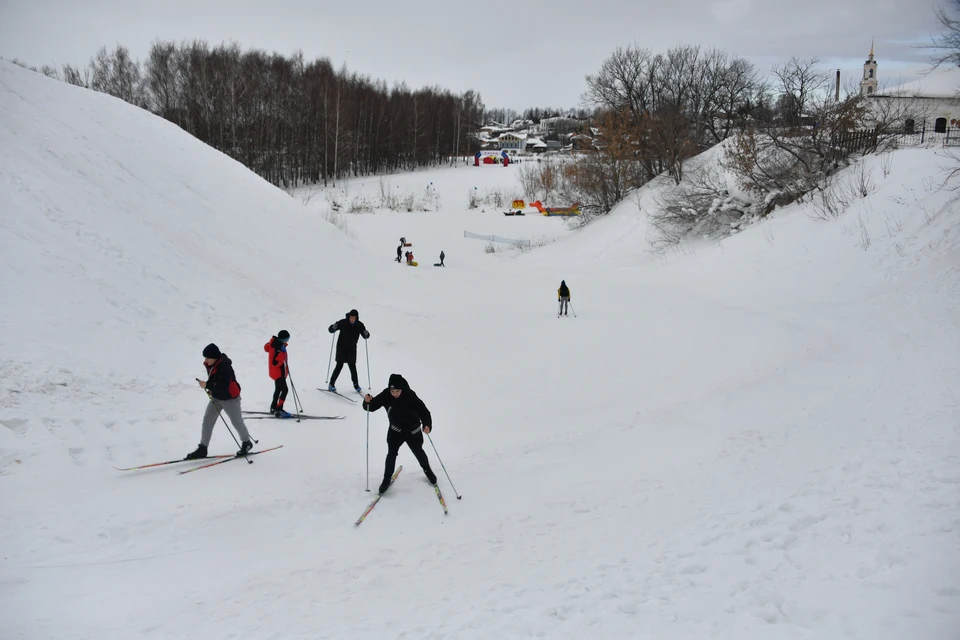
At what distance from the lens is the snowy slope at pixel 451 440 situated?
16.6 ft

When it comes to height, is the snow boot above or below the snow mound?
below

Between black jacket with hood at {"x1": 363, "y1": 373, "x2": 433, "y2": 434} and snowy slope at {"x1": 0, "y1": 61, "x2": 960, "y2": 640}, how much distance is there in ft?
3.43

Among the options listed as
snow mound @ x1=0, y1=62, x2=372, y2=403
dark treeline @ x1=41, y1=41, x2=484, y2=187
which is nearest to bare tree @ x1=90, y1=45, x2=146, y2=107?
dark treeline @ x1=41, y1=41, x2=484, y2=187

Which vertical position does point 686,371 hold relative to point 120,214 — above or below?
below

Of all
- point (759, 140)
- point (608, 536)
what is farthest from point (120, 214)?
point (759, 140)

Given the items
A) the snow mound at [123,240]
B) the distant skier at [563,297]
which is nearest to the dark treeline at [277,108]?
the snow mound at [123,240]

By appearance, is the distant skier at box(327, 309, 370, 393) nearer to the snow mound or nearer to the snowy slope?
the snowy slope

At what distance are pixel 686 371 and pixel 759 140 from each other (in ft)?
63.9

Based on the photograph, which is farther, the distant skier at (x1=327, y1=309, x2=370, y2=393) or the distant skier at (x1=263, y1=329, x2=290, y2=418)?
the distant skier at (x1=327, y1=309, x2=370, y2=393)

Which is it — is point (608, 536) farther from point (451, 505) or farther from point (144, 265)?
point (144, 265)

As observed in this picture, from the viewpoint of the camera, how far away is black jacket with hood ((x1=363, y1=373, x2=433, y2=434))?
704 cm

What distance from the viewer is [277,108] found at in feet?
180

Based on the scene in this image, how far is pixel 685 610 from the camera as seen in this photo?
4918mm

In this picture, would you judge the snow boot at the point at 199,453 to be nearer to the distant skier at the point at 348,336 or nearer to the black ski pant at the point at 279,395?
the black ski pant at the point at 279,395
